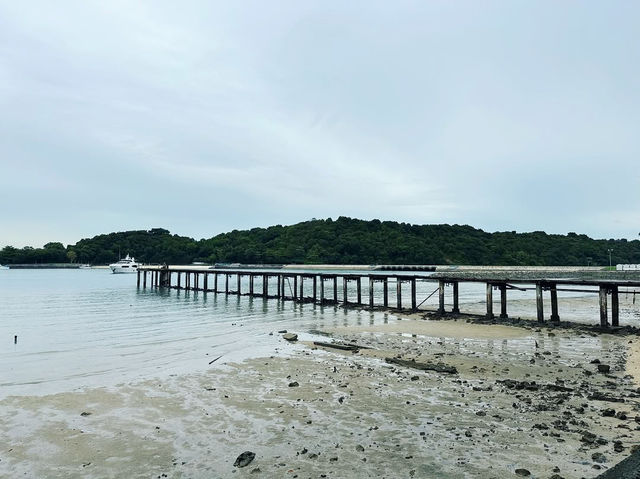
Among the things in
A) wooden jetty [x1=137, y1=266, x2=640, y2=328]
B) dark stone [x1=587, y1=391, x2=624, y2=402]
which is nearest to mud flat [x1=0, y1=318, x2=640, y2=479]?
dark stone [x1=587, y1=391, x2=624, y2=402]

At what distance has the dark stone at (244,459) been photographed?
6777 mm

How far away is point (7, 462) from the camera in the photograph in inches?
275

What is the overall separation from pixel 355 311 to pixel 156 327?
14.9 metres

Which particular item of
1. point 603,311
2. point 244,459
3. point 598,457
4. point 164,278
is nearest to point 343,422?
point 244,459

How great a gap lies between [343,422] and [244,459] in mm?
2398

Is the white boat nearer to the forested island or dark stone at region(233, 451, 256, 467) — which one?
the forested island

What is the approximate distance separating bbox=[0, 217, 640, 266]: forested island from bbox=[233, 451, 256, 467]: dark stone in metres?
156

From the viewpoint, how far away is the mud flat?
665 cm

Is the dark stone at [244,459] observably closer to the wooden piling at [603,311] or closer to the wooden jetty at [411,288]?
the wooden jetty at [411,288]

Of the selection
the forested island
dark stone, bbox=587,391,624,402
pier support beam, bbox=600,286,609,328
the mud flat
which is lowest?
the mud flat

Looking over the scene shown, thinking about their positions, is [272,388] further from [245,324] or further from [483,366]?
[245,324]

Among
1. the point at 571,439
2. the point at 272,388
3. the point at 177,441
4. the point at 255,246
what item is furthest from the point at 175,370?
the point at 255,246

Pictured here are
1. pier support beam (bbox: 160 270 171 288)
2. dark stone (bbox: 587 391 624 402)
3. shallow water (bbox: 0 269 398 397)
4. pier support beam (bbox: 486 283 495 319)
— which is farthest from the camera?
pier support beam (bbox: 160 270 171 288)

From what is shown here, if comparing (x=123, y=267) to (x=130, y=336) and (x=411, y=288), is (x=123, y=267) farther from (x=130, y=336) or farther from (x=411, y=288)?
(x=130, y=336)
